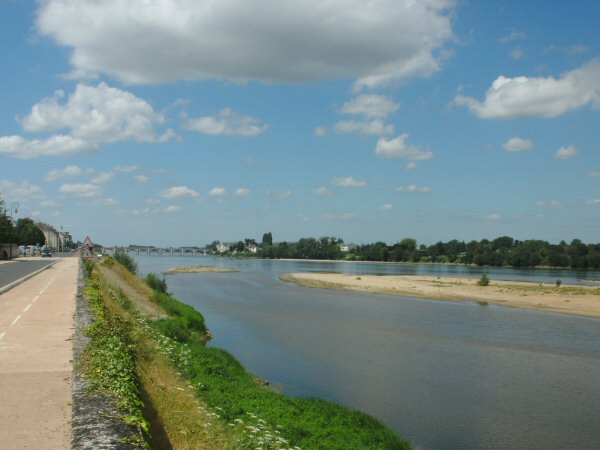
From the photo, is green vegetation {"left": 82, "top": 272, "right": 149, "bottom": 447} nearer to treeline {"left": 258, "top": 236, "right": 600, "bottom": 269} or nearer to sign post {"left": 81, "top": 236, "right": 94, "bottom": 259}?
sign post {"left": 81, "top": 236, "right": 94, "bottom": 259}

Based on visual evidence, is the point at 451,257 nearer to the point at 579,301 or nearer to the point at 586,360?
the point at 579,301

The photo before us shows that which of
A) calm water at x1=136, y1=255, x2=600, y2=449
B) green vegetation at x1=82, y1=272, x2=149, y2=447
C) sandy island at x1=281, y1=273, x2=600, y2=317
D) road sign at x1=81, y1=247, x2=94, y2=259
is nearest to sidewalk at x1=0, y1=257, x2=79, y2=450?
green vegetation at x1=82, y1=272, x2=149, y2=447

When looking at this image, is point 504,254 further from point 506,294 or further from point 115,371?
point 115,371

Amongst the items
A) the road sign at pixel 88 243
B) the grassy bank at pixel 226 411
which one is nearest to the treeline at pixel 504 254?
the road sign at pixel 88 243

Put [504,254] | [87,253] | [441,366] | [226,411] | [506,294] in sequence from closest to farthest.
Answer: [226,411], [441,366], [87,253], [506,294], [504,254]

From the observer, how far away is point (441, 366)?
22.4m

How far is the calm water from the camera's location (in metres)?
15.3

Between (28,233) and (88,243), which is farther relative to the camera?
(28,233)

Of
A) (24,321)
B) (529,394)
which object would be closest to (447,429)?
(529,394)

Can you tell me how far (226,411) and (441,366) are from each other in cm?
1233

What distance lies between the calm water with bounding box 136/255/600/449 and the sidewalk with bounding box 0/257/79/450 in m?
7.33

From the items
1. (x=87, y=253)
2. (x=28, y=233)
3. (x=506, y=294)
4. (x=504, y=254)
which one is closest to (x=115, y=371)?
(x=87, y=253)

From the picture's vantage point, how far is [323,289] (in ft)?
209

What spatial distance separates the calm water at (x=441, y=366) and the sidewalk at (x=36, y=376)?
7330mm
